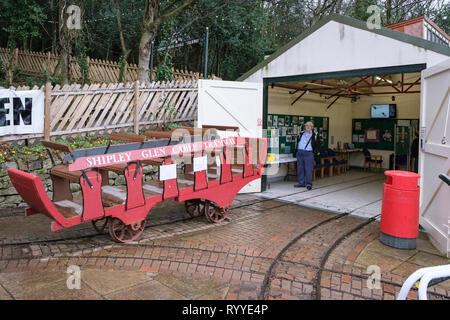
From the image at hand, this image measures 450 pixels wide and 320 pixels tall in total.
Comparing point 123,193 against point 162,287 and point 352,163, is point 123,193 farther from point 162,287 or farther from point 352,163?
point 352,163

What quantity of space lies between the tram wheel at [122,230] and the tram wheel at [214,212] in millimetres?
1393

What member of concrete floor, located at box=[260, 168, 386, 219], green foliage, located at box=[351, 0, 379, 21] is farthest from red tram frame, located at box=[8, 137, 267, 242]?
green foliage, located at box=[351, 0, 379, 21]

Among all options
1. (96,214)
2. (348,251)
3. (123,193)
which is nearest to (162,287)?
(96,214)

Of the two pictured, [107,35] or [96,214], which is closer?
[96,214]

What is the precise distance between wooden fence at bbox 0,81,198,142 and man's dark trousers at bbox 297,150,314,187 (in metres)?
3.66

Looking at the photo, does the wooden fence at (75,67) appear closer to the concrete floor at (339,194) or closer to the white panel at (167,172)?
the concrete floor at (339,194)

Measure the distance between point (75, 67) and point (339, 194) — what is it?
16.3 metres

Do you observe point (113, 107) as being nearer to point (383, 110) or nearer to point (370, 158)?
point (370, 158)

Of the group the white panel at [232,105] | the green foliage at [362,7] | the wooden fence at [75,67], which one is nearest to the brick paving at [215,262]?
the white panel at [232,105]

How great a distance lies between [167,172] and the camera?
5.62 metres

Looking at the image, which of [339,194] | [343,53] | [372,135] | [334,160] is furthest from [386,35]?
[372,135]

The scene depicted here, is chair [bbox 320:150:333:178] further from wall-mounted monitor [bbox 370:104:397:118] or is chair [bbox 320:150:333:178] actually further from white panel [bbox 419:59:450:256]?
white panel [bbox 419:59:450:256]

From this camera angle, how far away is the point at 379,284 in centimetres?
433
